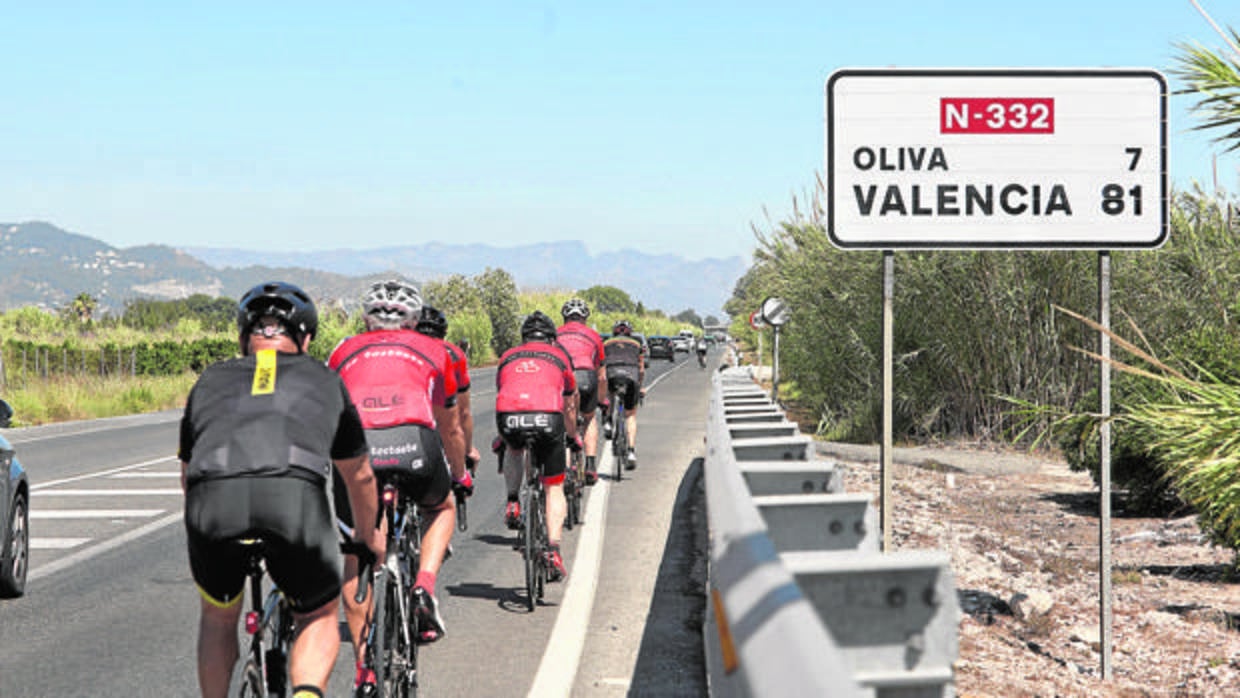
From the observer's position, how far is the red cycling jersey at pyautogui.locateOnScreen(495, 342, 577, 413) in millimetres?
8586

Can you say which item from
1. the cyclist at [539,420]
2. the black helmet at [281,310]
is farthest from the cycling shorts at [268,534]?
the cyclist at [539,420]

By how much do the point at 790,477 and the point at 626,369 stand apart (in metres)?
10.1

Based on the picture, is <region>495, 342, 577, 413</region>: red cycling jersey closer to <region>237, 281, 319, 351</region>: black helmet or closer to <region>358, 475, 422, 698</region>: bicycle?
<region>358, 475, 422, 698</region>: bicycle

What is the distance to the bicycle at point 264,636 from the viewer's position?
154 inches

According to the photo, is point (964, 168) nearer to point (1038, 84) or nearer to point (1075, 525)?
point (1038, 84)

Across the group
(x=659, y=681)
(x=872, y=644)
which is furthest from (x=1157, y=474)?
(x=872, y=644)

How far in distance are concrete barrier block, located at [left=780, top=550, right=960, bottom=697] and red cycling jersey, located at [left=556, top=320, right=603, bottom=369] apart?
8.76 metres

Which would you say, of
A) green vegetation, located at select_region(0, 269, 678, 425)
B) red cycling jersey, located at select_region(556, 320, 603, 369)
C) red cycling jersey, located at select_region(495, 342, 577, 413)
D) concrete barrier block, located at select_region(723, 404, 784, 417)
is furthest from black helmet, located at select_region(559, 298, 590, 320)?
green vegetation, located at select_region(0, 269, 678, 425)

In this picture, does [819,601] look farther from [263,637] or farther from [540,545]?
[540,545]

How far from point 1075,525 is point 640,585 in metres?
5.52

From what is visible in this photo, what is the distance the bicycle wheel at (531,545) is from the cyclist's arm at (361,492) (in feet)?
10.8

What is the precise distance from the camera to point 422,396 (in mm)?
5742

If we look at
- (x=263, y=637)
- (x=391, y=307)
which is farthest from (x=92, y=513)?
(x=263, y=637)

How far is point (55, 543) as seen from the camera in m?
11.0
